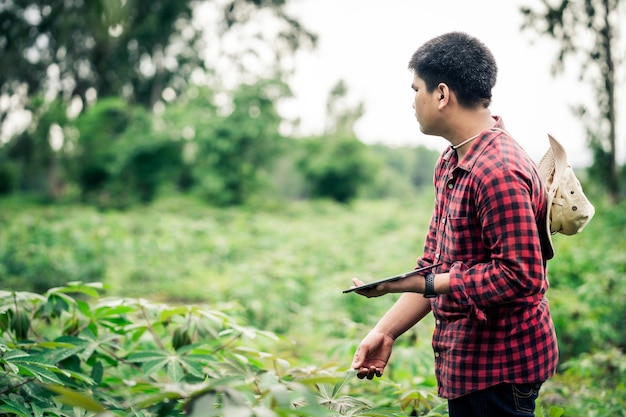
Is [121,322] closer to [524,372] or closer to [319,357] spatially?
[524,372]

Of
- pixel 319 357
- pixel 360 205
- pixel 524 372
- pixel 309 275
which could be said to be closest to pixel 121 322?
pixel 524 372

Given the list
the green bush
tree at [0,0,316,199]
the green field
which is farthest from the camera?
tree at [0,0,316,199]

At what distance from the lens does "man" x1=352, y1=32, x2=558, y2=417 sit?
4.02 ft

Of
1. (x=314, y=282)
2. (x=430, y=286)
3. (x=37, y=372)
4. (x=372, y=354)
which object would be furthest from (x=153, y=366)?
(x=314, y=282)

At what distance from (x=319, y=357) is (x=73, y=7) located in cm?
1275

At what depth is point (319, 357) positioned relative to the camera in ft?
14.1

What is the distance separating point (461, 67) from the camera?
1314 millimetres

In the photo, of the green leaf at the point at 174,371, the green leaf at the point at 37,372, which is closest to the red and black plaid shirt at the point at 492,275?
the green leaf at the point at 174,371

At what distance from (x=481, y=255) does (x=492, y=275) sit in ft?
0.38

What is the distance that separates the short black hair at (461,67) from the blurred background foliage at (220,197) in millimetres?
874

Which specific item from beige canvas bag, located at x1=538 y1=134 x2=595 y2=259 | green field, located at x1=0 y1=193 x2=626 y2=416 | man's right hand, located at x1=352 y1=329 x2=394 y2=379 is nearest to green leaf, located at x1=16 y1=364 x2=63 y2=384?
green field, located at x1=0 y1=193 x2=626 y2=416

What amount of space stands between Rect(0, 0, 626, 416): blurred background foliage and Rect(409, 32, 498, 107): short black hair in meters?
0.87

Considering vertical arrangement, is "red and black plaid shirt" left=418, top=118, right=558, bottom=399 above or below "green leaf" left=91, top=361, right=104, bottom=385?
above

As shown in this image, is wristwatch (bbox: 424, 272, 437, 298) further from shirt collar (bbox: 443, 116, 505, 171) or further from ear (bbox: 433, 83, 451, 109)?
ear (bbox: 433, 83, 451, 109)
